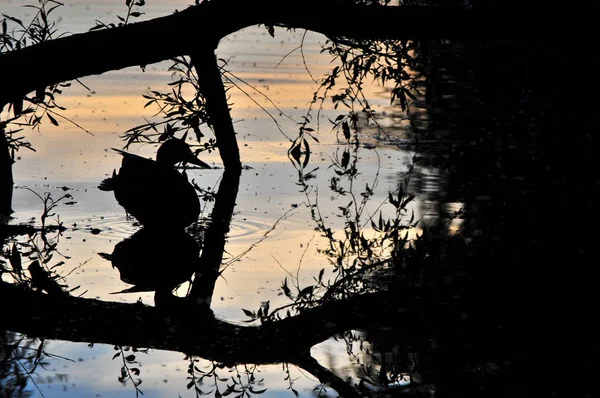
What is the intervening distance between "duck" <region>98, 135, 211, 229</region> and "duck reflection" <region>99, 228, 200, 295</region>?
10cm

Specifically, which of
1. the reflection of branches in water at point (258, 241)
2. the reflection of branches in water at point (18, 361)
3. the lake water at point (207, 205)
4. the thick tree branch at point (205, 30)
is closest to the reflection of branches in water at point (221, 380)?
the lake water at point (207, 205)

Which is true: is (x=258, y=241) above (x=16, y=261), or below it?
below

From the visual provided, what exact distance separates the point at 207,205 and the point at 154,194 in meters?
1.02

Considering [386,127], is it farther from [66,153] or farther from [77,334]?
[77,334]

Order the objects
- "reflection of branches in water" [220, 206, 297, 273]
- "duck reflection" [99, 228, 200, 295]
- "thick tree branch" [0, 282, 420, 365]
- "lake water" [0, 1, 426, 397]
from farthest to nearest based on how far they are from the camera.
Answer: "reflection of branches in water" [220, 206, 297, 273] → "duck reflection" [99, 228, 200, 295] → "thick tree branch" [0, 282, 420, 365] → "lake water" [0, 1, 426, 397]

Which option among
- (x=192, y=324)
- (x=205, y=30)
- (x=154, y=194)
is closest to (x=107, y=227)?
(x=154, y=194)

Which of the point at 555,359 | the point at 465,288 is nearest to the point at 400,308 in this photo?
the point at 465,288

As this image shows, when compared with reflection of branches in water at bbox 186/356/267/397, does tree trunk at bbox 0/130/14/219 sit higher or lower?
higher

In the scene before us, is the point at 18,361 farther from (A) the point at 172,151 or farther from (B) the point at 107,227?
(A) the point at 172,151

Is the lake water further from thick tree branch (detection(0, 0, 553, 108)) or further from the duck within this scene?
thick tree branch (detection(0, 0, 553, 108))

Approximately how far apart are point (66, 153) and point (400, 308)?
17.3 feet

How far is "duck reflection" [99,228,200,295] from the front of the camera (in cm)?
606

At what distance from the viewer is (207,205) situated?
8.11 meters

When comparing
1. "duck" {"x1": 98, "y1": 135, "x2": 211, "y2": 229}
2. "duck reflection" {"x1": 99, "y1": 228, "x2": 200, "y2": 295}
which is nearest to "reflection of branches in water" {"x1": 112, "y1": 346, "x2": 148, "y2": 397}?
"duck reflection" {"x1": 99, "y1": 228, "x2": 200, "y2": 295}
